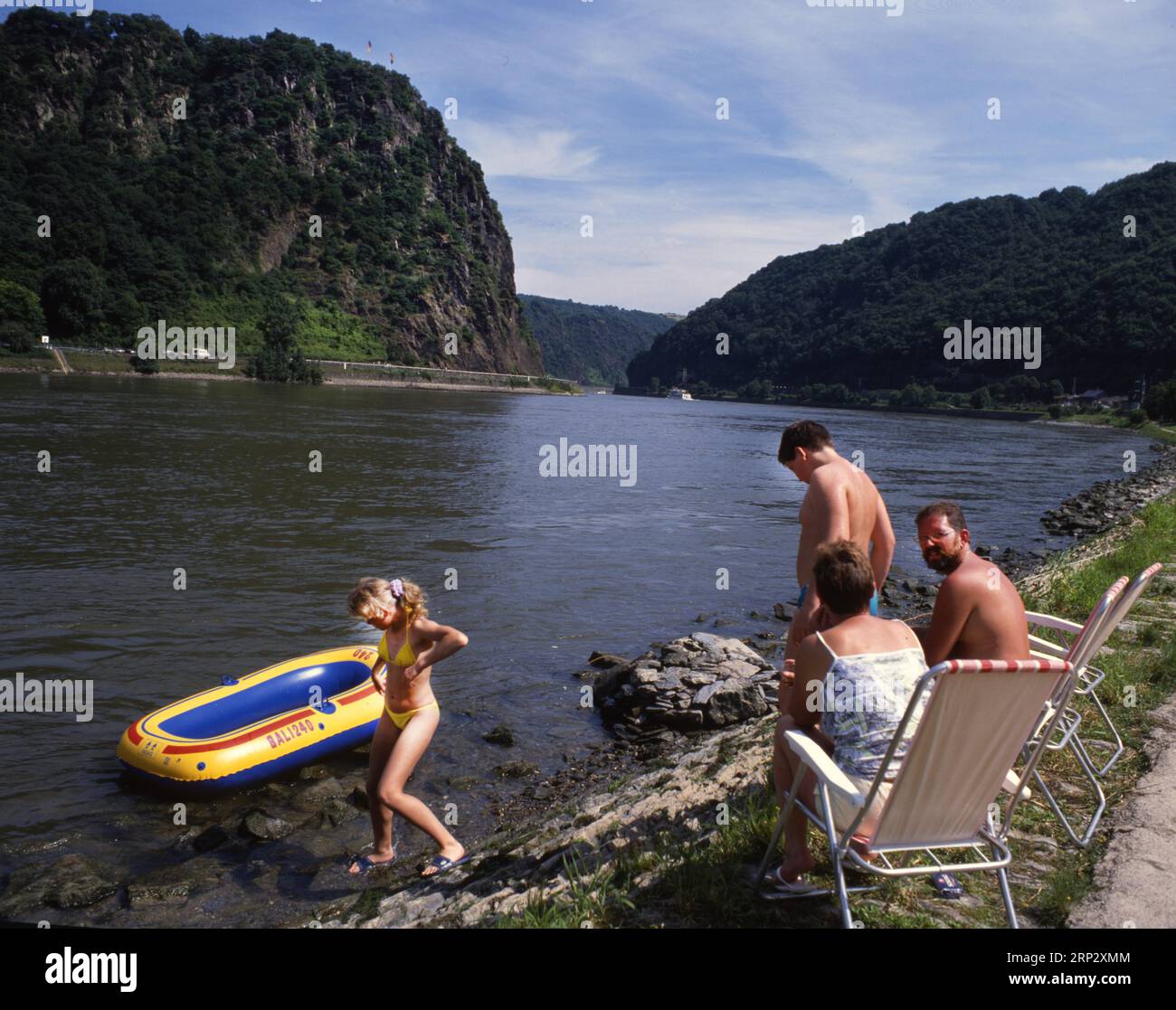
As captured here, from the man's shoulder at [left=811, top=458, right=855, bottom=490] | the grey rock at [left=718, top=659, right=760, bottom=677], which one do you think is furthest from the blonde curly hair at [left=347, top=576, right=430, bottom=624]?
the grey rock at [left=718, top=659, right=760, bottom=677]

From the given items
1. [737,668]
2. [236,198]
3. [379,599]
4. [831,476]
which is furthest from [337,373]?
[831,476]

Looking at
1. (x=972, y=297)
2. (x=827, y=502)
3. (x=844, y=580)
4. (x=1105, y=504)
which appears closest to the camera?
(x=844, y=580)

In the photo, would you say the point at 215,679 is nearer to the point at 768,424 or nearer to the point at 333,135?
the point at 768,424

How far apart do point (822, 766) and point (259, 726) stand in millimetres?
5223

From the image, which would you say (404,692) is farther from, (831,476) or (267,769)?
(831,476)

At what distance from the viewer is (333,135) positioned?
163 meters

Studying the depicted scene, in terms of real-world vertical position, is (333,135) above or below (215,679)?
above

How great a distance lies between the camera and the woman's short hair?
3541mm

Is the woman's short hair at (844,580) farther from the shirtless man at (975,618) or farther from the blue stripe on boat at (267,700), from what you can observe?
the blue stripe on boat at (267,700)

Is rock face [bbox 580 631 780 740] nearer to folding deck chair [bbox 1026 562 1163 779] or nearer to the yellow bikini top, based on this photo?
folding deck chair [bbox 1026 562 1163 779]

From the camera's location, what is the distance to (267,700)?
755cm

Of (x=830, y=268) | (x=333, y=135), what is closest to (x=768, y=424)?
(x=830, y=268)

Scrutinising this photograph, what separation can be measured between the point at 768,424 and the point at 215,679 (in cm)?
7721
